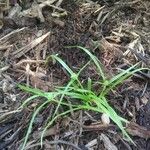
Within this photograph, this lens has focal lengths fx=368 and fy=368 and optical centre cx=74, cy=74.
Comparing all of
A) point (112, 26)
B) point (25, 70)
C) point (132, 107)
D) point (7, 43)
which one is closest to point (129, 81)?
point (132, 107)

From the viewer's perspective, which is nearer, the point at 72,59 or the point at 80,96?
the point at 80,96

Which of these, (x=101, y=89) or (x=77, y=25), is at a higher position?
(x=77, y=25)

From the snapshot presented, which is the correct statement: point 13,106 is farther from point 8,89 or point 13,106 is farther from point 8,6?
point 8,6
